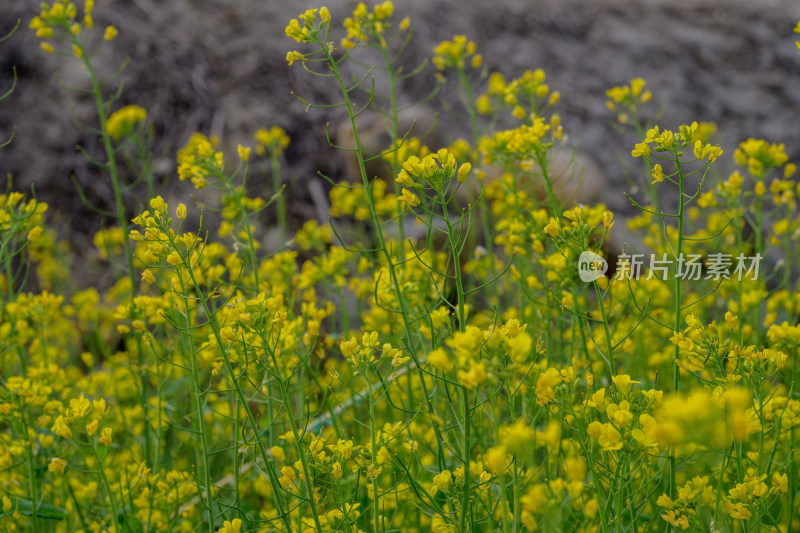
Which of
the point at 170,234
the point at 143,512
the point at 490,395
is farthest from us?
the point at 143,512

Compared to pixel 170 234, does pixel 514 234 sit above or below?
below

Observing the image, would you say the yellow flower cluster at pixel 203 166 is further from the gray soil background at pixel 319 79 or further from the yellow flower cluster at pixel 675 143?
the gray soil background at pixel 319 79

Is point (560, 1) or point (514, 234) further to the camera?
point (560, 1)

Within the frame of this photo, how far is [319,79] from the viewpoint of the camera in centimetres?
584

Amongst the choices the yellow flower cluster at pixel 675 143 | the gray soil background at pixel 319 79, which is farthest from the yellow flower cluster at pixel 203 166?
the gray soil background at pixel 319 79

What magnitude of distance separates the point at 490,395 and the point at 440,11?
5.55 metres

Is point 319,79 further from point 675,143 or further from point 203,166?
point 675,143

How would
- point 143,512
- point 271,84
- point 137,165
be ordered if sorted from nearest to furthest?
point 143,512 < point 137,165 < point 271,84

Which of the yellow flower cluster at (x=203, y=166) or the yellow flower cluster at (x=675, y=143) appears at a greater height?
A: the yellow flower cluster at (x=675, y=143)

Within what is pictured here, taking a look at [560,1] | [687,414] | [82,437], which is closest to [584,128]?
[560,1]

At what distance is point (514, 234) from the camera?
7.64 feet

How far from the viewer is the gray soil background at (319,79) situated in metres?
5.41

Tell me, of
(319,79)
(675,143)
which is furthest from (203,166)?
(319,79)

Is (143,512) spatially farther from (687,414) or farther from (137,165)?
(137,165)
